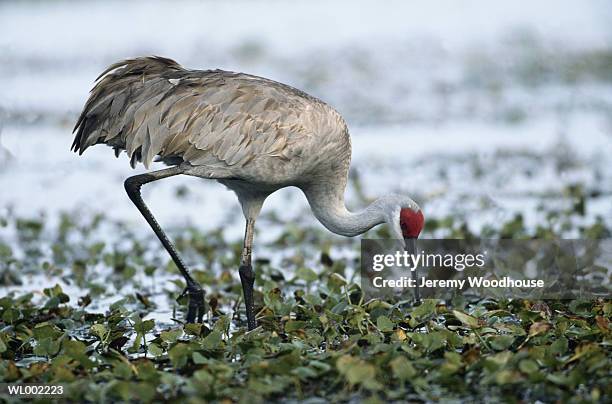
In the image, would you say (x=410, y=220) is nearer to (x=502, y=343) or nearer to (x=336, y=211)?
(x=336, y=211)

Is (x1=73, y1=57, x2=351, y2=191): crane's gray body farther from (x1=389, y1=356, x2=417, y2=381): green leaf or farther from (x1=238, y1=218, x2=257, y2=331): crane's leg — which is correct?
(x1=389, y1=356, x2=417, y2=381): green leaf

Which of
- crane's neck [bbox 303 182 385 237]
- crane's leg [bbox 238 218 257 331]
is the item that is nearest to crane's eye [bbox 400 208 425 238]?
crane's neck [bbox 303 182 385 237]

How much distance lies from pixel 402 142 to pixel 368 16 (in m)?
9.87

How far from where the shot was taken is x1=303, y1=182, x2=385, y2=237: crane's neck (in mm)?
7047

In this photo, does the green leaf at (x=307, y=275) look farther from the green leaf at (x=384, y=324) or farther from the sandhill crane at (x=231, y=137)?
the green leaf at (x=384, y=324)

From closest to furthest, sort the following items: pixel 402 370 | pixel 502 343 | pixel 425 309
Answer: pixel 402 370, pixel 502 343, pixel 425 309

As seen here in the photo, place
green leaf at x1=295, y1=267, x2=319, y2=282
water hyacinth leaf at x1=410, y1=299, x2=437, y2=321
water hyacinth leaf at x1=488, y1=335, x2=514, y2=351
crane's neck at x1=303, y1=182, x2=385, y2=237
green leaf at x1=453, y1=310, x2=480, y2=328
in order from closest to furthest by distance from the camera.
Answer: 1. water hyacinth leaf at x1=488, y1=335, x2=514, y2=351
2. green leaf at x1=453, y1=310, x2=480, y2=328
3. water hyacinth leaf at x1=410, y1=299, x2=437, y2=321
4. crane's neck at x1=303, y1=182, x2=385, y2=237
5. green leaf at x1=295, y1=267, x2=319, y2=282

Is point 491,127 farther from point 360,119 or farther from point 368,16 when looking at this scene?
point 368,16

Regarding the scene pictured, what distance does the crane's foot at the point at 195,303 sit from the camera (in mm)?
6863

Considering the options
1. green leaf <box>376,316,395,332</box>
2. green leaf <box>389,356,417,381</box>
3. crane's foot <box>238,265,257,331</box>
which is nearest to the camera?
green leaf <box>389,356,417,381</box>

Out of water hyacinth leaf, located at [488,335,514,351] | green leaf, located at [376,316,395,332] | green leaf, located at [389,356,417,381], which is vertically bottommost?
green leaf, located at [389,356,417,381]

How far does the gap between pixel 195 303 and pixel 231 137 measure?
1167 mm

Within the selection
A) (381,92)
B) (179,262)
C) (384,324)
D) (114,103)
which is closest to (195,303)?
(179,262)

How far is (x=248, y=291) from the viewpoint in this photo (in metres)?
6.73
